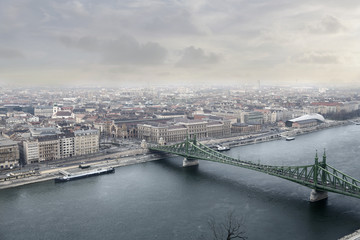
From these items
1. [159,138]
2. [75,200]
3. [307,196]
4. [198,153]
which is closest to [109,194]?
[75,200]

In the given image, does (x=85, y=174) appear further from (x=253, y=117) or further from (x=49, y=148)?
(x=253, y=117)

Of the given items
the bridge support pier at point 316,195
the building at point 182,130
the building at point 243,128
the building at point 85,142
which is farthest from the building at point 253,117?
the bridge support pier at point 316,195

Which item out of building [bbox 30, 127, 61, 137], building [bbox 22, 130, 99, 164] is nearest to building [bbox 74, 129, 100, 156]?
building [bbox 22, 130, 99, 164]

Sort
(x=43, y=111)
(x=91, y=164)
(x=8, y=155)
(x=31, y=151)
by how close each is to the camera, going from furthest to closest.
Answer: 1. (x=43, y=111)
2. (x=31, y=151)
3. (x=91, y=164)
4. (x=8, y=155)

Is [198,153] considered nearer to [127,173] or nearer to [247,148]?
[127,173]

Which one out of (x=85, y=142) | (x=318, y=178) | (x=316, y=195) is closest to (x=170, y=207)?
(x=316, y=195)

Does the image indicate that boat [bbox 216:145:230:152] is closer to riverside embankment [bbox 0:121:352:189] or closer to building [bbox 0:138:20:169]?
riverside embankment [bbox 0:121:352:189]
